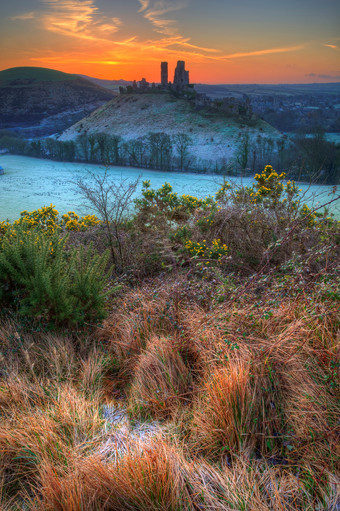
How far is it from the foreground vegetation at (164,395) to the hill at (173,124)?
16.5 m

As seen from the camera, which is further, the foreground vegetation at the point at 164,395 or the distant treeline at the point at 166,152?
the distant treeline at the point at 166,152

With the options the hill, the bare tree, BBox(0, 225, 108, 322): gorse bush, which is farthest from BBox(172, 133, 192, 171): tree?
BBox(0, 225, 108, 322): gorse bush

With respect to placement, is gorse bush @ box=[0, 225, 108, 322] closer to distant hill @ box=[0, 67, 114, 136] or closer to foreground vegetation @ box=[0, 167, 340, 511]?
foreground vegetation @ box=[0, 167, 340, 511]

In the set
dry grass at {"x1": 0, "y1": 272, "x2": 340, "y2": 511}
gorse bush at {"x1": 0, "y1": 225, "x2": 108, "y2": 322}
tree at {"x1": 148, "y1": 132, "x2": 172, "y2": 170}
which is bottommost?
dry grass at {"x1": 0, "y1": 272, "x2": 340, "y2": 511}

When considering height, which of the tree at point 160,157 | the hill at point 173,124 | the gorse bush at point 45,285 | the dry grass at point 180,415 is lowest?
the dry grass at point 180,415

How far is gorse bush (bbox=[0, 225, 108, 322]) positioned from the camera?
3229 mm

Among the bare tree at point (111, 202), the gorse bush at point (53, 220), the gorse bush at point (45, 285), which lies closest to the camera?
the gorse bush at point (45, 285)

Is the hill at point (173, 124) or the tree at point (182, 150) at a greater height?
the hill at point (173, 124)

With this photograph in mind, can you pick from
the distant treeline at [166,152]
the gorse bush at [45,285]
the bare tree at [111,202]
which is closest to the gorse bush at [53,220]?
the bare tree at [111,202]

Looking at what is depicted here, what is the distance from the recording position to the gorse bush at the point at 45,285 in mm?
3229

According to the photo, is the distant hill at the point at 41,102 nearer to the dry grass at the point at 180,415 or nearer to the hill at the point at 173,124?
the hill at the point at 173,124

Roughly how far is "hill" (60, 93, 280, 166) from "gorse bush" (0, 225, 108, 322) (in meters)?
16.3

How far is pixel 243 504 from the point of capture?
1.66 meters

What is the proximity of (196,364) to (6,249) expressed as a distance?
2308 mm
